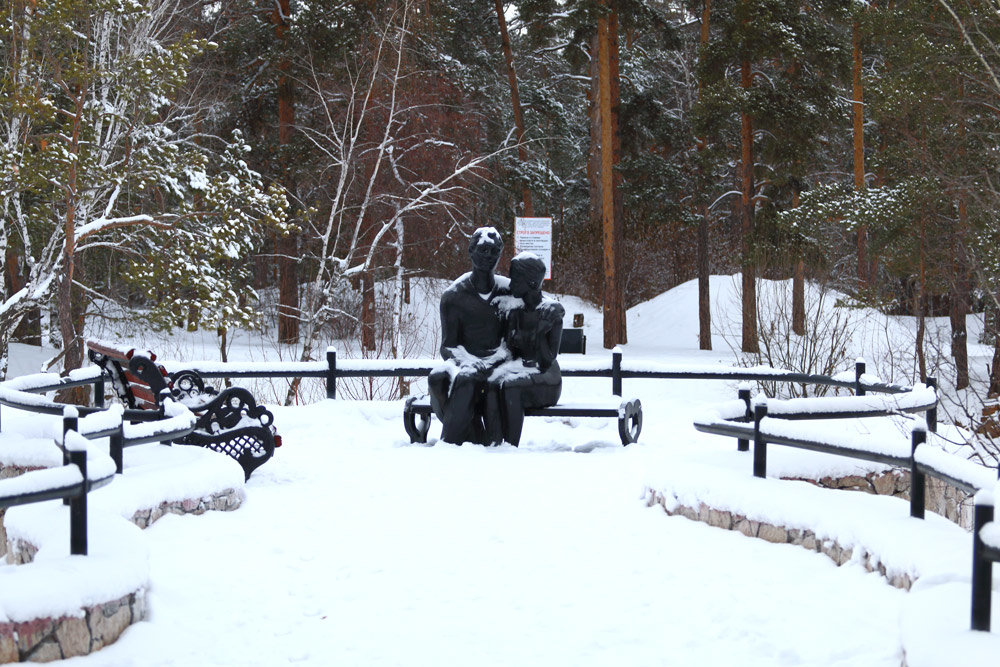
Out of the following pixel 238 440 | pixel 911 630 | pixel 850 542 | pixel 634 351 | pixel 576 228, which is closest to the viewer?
pixel 911 630

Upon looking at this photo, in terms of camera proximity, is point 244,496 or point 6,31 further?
point 6,31

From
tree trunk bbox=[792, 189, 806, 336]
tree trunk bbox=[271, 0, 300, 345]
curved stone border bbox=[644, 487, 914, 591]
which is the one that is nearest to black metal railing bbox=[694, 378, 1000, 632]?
curved stone border bbox=[644, 487, 914, 591]

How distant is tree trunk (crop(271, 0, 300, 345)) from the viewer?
2404 cm

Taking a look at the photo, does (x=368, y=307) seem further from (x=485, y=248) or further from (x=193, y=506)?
(x=193, y=506)

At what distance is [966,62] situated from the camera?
17484 mm

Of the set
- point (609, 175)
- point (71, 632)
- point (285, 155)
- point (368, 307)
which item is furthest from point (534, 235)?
point (71, 632)

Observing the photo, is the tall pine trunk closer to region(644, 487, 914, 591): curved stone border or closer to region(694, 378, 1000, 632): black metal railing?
region(694, 378, 1000, 632): black metal railing

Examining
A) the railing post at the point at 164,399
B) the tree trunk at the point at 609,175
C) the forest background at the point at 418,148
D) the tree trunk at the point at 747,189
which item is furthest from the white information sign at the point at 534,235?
the tree trunk at the point at 747,189

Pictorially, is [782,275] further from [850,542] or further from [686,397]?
[850,542]

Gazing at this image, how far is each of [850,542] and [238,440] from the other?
482 cm

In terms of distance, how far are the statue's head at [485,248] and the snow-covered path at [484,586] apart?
7.93 ft

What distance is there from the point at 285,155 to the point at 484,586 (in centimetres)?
1998

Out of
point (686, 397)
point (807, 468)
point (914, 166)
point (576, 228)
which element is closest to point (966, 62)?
point (914, 166)

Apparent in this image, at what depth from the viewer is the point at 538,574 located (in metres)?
5.44
